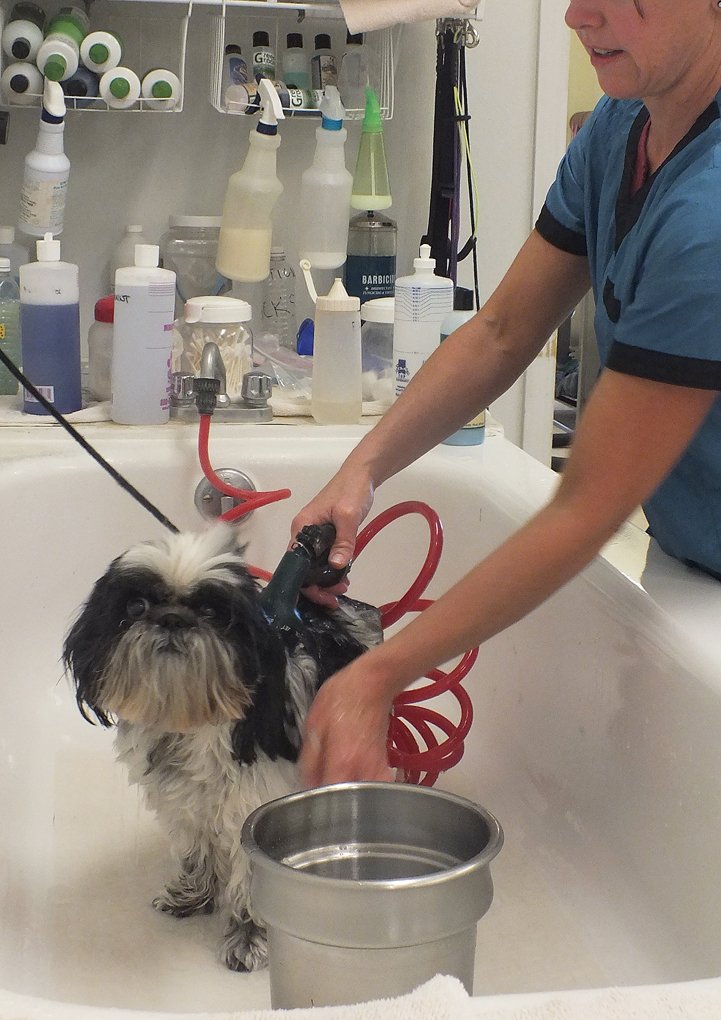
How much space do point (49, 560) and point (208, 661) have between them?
0.84 meters

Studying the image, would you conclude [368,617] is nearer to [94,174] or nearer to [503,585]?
[503,585]

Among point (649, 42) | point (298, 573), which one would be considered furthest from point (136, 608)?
point (649, 42)

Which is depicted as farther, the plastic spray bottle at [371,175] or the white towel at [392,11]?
the plastic spray bottle at [371,175]

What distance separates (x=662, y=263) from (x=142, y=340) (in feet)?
3.48

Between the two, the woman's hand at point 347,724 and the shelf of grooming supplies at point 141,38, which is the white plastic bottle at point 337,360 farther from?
the woman's hand at point 347,724

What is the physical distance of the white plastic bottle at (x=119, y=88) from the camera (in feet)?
6.21

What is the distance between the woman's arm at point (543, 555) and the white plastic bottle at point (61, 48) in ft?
4.12

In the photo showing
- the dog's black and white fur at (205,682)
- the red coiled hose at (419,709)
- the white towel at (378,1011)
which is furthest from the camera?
the red coiled hose at (419,709)

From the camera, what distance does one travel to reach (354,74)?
2094mm

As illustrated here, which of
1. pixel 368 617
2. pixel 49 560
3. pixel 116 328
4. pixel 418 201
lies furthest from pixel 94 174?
pixel 368 617

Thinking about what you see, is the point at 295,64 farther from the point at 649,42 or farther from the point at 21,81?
Answer: the point at 649,42

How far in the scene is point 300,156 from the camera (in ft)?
7.23

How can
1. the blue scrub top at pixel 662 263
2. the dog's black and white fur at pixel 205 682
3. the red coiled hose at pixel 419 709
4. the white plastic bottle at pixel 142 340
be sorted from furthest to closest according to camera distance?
the white plastic bottle at pixel 142 340
the red coiled hose at pixel 419 709
the dog's black and white fur at pixel 205 682
the blue scrub top at pixel 662 263

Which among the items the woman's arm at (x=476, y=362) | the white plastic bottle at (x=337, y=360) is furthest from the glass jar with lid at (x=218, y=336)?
the woman's arm at (x=476, y=362)
